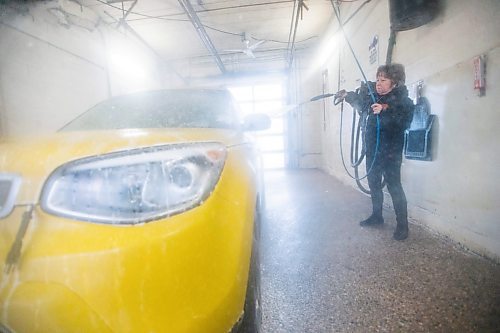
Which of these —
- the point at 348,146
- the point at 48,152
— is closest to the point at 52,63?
the point at 48,152

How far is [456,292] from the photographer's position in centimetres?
158

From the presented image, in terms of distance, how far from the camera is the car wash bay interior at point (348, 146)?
1.53 metres

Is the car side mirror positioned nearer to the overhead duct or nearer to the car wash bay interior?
the car wash bay interior

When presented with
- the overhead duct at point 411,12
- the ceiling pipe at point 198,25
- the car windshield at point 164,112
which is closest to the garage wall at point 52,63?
the ceiling pipe at point 198,25

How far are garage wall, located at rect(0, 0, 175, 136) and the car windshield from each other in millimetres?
2755

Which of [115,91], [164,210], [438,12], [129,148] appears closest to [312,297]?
[164,210]

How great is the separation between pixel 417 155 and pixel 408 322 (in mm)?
1886

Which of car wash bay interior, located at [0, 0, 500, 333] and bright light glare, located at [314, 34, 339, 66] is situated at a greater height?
bright light glare, located at [314, 34, 339, 66]

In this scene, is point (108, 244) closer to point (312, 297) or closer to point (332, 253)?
point (312, 297)

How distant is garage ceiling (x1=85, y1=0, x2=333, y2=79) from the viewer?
5.71 m

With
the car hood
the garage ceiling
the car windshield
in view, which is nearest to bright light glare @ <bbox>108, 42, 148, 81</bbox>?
the garage ceiling

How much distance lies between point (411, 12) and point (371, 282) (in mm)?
2486

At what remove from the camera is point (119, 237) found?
622mm

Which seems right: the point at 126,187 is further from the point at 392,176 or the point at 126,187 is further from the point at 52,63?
the point at 52,63
